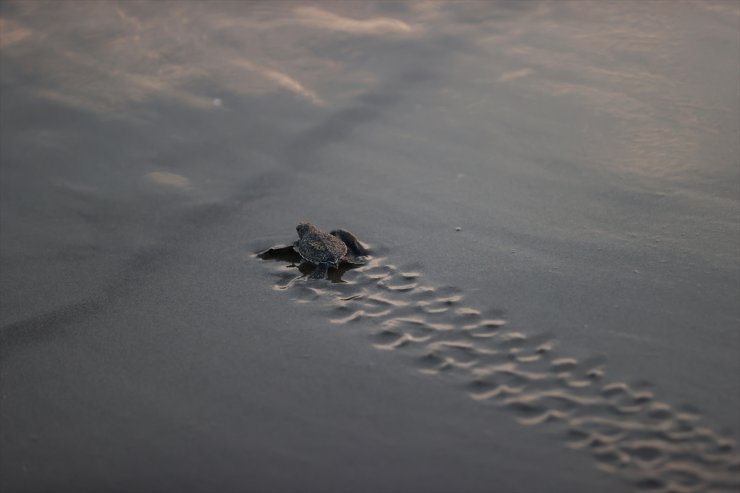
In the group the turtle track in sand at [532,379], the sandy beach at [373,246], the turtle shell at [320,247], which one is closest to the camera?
the turtle track in sand at [532,379]

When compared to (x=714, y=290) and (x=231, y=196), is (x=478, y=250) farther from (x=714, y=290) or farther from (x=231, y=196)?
(x=231, y=196)

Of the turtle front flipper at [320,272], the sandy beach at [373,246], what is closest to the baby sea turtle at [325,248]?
the turtle front flipper at [320,272]

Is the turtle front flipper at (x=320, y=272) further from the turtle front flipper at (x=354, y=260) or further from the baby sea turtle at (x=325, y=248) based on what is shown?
the turtle front flipper at (x=354, y=260)

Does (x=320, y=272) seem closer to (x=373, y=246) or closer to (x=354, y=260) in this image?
(x=354, y=260)

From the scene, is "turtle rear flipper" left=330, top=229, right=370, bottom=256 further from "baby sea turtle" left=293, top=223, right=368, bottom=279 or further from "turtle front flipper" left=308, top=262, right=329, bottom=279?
"turtle front flipper" left=308, top=262, right=329, bottom=279

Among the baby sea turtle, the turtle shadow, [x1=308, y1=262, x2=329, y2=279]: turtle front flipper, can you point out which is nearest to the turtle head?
the baby sea turtle

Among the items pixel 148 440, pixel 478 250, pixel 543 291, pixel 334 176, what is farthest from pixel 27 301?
pixel 543 291

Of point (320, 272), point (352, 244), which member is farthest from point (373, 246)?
point (320, 272)
